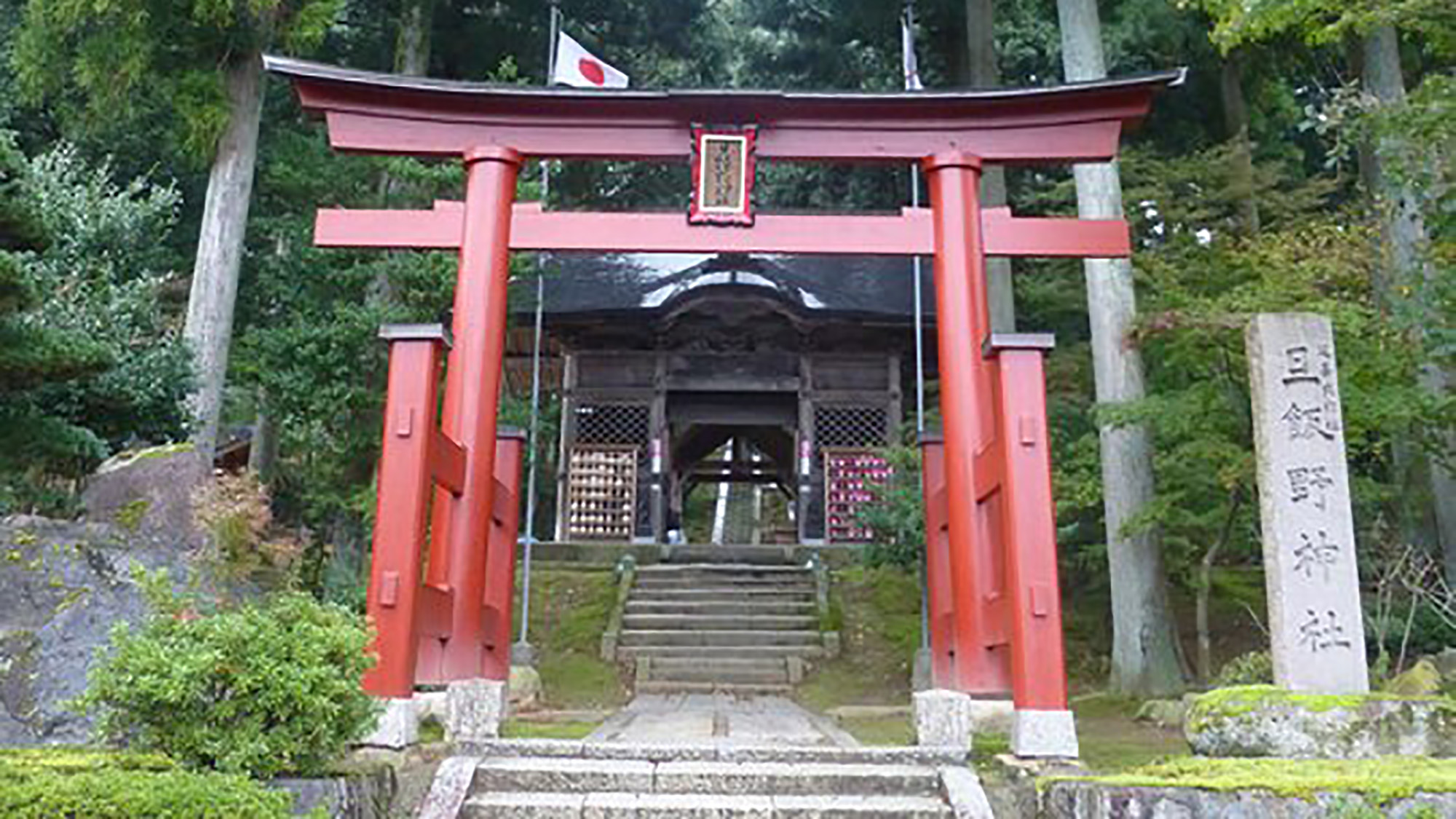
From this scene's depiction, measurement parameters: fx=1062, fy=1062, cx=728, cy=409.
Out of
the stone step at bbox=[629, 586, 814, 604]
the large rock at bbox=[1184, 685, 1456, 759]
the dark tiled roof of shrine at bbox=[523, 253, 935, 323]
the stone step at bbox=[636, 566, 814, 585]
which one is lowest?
the large rock at bbox=[1184, 685, 1456, 759]

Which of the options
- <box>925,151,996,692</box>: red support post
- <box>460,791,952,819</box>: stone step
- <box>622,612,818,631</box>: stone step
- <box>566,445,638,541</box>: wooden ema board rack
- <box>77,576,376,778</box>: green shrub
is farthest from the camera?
<box>566,445,638,541</box>: wooden ema board rack

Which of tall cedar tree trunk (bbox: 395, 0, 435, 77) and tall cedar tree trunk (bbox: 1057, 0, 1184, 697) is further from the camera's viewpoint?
tall cedar tree trunk (bbox: 395, 0, 435, 77)

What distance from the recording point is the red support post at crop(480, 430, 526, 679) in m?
6.81

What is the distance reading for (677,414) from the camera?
1658cm

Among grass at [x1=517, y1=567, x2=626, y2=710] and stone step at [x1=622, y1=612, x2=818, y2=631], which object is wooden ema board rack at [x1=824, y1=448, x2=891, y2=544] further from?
grass at [x1=517, y1=567, x2=626, y2=710]

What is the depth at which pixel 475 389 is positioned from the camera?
6.29 meters

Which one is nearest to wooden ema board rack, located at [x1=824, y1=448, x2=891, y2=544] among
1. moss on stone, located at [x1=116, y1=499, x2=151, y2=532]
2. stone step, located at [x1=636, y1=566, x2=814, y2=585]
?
stone step, located at [x1=636, y1=566, x2=814, y2=585]

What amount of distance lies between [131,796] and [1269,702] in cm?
465

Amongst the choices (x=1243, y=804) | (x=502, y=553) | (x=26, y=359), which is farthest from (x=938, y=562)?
(x=26, y=359)

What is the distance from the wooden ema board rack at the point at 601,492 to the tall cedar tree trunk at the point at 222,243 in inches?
219

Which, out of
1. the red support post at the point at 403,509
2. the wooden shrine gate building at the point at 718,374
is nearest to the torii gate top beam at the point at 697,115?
the red support post at the point at 403,509

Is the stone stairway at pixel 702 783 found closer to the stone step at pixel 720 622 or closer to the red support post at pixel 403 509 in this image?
the red support post at pixel 403 509

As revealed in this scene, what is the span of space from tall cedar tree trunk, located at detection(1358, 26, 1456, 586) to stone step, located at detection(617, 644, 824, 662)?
6.36 metres

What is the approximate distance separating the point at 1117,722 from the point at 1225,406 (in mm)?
2793
